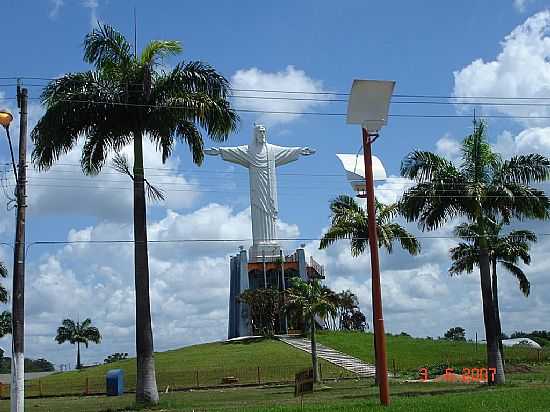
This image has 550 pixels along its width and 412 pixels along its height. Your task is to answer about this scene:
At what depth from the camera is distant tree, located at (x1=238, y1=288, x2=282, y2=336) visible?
69438 millimetres

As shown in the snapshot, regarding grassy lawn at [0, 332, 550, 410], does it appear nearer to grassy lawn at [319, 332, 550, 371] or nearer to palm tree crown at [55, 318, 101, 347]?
grassy lawn at [319, 332, 550, 371]

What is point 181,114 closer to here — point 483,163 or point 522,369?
point 483,163

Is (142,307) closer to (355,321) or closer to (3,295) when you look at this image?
(3,295)

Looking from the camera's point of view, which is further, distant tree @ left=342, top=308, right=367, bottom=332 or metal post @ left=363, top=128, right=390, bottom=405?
distant tree @ left=342, top=308, right=367, bottom=332

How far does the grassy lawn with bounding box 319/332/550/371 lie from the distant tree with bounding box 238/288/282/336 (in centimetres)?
438

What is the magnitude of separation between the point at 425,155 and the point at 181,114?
11182 millimetres

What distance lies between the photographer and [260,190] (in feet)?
251

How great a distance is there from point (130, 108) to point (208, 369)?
28209 mm

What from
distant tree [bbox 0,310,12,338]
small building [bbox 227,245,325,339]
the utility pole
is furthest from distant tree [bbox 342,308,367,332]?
the utility pole

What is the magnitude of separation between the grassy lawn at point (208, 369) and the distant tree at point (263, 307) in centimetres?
360

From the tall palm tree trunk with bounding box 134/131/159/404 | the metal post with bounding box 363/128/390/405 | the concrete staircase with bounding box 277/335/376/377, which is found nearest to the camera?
the metal post with bounding box 363/128/390/405

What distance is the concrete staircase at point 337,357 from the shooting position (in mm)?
54688

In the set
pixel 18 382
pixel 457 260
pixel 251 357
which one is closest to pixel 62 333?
pixel 251 357

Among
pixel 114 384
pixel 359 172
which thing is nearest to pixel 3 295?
pixel 114 384
